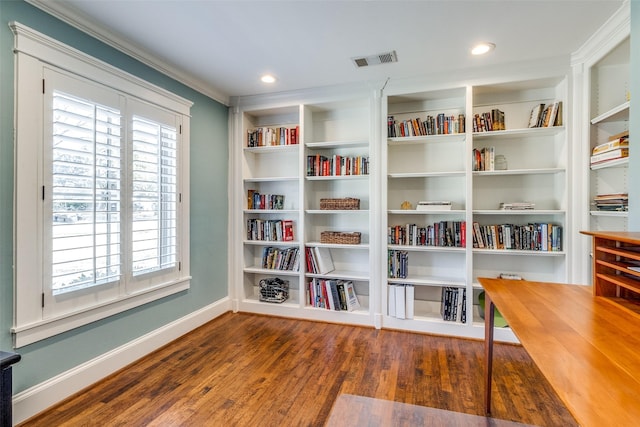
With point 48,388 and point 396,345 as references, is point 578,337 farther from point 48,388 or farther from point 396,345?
point 48,388

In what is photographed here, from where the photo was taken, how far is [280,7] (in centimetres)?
195

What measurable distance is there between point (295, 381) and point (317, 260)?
138cm

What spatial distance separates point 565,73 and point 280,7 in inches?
97.4

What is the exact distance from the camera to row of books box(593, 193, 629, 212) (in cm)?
216

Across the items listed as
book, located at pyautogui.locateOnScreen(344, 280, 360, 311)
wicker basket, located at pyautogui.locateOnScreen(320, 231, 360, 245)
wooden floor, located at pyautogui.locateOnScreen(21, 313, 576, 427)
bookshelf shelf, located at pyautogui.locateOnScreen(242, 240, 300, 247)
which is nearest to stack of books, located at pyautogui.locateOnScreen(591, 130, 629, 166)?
wooden floor, located at pyautogui.locateOnScreen(21, 313, 576, 427)

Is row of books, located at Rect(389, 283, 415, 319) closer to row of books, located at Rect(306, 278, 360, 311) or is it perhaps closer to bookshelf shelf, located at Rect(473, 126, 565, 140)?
row of books, located at Rect(306, 278, 360, 311)

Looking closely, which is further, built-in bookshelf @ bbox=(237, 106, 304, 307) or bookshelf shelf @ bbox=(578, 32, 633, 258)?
built-in bookshelf @ bbox=(237, 106, 304, 307)

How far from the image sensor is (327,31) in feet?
7.28

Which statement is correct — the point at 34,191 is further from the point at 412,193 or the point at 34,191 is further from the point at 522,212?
the point at 522,212

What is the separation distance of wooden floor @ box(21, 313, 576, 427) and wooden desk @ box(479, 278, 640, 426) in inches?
36.1

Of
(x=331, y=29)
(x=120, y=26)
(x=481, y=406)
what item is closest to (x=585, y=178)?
(x=481, y=406)

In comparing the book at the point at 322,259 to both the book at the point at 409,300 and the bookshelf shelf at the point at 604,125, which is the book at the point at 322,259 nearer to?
the book at the point at 409,300

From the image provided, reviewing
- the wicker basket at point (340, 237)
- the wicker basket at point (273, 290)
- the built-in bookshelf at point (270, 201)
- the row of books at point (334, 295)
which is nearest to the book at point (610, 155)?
the wicker basket at point (340, 237)

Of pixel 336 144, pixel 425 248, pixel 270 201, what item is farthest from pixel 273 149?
pixel 425 248
